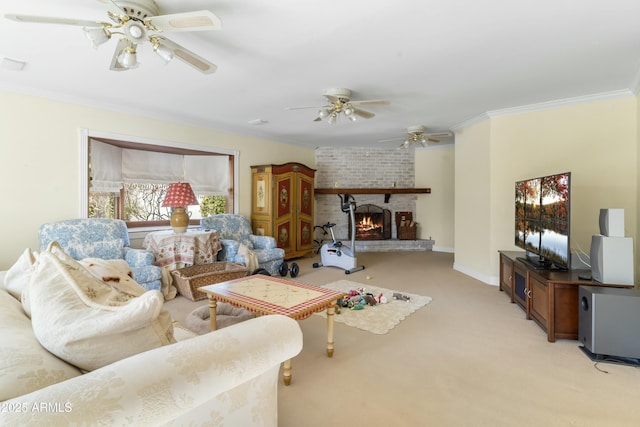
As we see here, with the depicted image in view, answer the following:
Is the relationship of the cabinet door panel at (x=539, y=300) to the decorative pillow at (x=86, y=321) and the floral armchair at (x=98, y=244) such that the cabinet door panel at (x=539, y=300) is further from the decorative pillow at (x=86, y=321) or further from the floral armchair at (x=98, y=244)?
the floral armchair at (x=98, y=244)

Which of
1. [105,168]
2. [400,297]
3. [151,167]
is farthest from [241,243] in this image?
[400,297]

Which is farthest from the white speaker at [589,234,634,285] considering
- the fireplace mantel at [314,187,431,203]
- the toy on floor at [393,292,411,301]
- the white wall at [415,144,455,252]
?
the fireplace mantel at [314,187,431,203]

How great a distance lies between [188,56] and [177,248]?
2.40m

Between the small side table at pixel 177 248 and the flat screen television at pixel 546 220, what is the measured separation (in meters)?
3.68

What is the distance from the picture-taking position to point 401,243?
712 centimetres

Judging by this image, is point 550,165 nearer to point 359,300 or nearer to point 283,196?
point 359,300

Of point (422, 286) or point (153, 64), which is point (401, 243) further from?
point (153, 64)

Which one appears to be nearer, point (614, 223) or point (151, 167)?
point (614, 223)

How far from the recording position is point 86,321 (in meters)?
0.86

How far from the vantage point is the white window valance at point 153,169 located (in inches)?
161

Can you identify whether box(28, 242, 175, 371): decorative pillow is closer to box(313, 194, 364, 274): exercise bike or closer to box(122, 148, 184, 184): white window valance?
box(122, 148, 184, 184): white window valance

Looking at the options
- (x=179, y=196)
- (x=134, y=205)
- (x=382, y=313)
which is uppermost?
(x=179, y=196)

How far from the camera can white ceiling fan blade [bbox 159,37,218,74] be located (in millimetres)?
2016

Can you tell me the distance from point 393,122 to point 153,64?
330 cm
